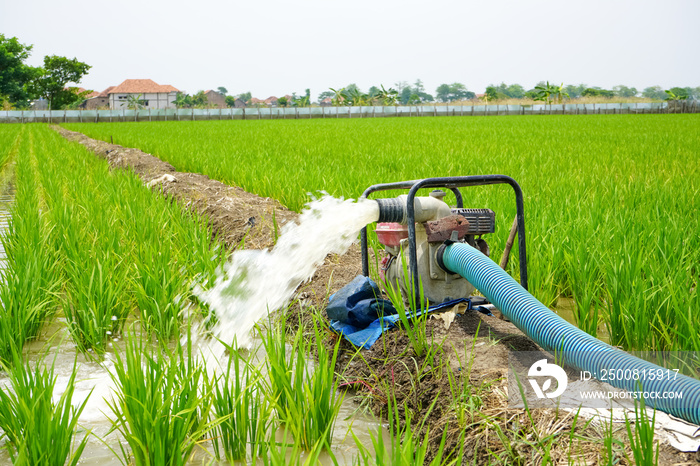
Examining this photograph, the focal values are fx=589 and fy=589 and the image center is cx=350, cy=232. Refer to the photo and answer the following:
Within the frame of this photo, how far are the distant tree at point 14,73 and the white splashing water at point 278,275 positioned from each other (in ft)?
131

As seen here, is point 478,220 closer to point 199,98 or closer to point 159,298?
point 159,298

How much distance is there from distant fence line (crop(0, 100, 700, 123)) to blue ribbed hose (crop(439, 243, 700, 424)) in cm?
3162

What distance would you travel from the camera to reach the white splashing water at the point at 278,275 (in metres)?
2.10

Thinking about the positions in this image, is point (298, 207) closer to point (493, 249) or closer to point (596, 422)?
point (493, 249)

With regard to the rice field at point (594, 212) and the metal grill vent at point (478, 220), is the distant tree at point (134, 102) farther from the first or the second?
the metal grill vent at point (478, 220)

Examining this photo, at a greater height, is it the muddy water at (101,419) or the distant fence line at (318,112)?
the distant fence line at (318,112)

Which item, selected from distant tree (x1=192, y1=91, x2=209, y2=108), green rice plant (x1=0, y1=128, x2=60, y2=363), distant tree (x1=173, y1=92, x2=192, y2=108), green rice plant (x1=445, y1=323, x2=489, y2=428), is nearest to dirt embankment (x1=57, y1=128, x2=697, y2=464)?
green rice plant (x1=445, y1=323, x2=489, y2=428)

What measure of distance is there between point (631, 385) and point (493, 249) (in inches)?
59.4

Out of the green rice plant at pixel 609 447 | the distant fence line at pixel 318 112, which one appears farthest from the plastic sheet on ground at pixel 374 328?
the distant fence line at pixel 318 112

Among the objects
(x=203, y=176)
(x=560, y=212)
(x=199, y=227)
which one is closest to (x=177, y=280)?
(x=199, y=227)

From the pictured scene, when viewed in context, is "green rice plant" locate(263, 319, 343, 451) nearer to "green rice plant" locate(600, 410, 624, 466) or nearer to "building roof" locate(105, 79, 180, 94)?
"green rice plant" locate(600, 410, 624, 466)

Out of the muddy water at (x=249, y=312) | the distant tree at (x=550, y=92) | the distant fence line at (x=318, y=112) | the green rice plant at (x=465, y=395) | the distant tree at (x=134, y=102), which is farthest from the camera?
the distant tree at (x=134, y=102)
